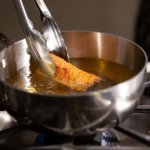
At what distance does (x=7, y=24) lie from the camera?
93 cm

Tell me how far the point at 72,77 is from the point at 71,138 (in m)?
0.12

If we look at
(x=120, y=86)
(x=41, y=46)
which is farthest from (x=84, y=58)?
(x=120, y=86)

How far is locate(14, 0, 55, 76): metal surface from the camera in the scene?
Result: 0.62 meters

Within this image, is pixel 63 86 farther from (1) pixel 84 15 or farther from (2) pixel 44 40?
(1) pixel 84 15

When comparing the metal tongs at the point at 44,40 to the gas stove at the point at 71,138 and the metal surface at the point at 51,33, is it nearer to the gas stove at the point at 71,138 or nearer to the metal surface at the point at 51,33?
the metal surface at the point at 51,33

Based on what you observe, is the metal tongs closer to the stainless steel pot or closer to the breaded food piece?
the breaded food piece

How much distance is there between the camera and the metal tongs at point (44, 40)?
0.62 m

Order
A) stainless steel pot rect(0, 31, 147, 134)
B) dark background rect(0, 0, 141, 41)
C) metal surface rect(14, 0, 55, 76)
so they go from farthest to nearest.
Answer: dark background rect(0, 0, 141, 41)
metal surface rect(14, 0, 55, 76)
stainless steel pot rect(0, 31, 147, 134)

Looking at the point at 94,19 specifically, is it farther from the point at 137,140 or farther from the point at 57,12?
the point at 137,140

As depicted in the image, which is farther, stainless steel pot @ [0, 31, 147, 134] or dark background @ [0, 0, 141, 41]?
dark background @ [0, 0, 141, 41]

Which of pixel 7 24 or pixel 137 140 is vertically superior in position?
pixel 7 24

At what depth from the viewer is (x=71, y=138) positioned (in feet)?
1.83

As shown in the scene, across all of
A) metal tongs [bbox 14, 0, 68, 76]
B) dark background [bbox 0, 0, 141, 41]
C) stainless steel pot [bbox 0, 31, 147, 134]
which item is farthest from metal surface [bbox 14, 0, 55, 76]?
dark background [bbox 0, 0, 141, 41]

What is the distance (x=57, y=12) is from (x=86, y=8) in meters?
0.08
